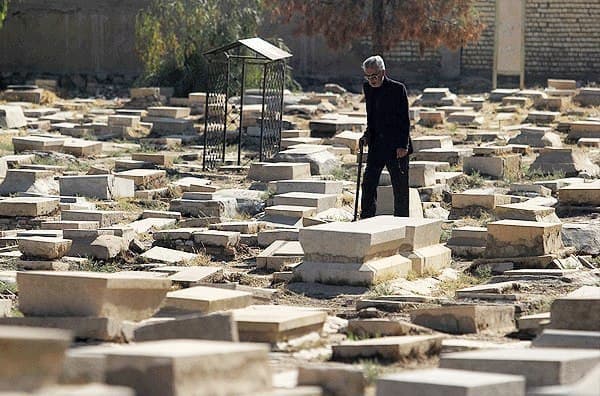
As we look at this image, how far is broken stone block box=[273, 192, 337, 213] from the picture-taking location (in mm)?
13750

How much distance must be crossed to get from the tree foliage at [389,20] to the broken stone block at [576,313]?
57.8 feet

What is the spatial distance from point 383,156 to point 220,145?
7.65m

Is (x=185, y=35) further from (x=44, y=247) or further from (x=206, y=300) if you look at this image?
(x=206, y=300)

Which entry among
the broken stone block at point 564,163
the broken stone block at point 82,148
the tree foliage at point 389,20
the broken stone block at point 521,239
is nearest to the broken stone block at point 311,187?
the broken stone block at point 521,239

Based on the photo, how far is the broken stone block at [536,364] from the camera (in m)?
6.18

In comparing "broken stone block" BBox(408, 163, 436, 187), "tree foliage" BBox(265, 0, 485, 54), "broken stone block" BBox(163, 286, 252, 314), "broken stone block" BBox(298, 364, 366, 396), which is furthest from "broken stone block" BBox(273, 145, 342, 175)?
"broken stone block" BBox(298, 364, 366, 396)

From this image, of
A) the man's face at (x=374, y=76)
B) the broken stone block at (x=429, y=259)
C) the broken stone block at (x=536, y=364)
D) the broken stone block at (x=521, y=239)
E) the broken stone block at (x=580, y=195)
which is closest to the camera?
the broken stone block at (x=536, y=364)

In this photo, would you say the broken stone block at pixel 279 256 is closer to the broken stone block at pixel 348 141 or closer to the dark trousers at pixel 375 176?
the dark trousers at pixel 375 176

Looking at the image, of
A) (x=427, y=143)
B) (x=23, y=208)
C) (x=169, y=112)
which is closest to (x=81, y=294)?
(x=23, y=208)

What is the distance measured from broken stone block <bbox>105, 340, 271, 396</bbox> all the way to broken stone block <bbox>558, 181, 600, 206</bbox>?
8.57 m

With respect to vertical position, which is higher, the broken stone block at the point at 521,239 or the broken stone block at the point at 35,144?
the broken stone block at the point at 35,144

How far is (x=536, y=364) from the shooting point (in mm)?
6234

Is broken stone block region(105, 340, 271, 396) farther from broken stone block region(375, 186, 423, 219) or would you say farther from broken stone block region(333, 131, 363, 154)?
broken stone block region(333, 131, 363, 154)

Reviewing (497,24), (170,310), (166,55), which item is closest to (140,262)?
(170,310)
